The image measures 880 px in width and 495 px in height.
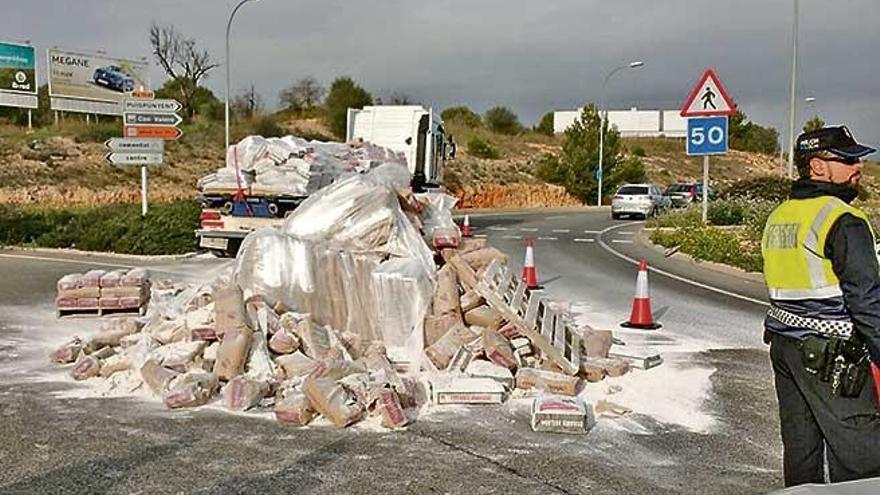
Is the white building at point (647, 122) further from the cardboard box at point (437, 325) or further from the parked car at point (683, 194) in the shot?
the cardboard box at point (437, 325)

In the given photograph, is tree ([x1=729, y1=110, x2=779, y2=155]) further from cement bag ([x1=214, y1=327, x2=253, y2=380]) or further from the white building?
cement bag ([x1=214, y1=327, x2=253, y2=380])

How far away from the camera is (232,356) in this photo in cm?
688

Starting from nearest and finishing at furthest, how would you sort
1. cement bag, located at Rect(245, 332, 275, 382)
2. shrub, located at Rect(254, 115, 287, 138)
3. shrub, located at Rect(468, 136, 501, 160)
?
cement bag, located at Rect(245, 332, 275, 382)
shrub, located at Rect(254, 115, 287, 138)
shrub, located at Rect(468, 136, 501, 160)

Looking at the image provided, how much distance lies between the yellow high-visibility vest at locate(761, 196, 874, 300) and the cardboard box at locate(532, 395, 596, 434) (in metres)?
2.40

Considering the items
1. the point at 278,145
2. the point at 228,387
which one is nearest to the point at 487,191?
the point at 278,145

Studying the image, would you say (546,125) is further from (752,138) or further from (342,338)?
(342,338)

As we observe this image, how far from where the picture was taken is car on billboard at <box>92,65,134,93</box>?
26234 mm

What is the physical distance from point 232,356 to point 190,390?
0.49m

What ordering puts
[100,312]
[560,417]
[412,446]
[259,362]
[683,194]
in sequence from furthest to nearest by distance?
1. [683,194]
2. [100,312]
3. [259,362]
4. [560,417]
5. [412,446]

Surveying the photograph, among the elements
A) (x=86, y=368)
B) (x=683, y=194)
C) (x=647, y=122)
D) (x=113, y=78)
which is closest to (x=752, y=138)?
(x=647, y=122)

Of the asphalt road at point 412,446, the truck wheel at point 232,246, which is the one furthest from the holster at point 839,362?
the truck wheel at point 232,246

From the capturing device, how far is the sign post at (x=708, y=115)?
1555cm

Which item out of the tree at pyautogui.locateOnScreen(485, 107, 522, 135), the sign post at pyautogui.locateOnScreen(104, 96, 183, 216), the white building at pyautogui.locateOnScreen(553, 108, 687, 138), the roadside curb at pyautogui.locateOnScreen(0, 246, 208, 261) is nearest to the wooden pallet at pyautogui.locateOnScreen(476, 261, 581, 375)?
the roadside curb at pyautogui.locateOnScreen(0, 246, 208, 261)

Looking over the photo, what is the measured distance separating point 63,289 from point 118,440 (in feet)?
16.9
